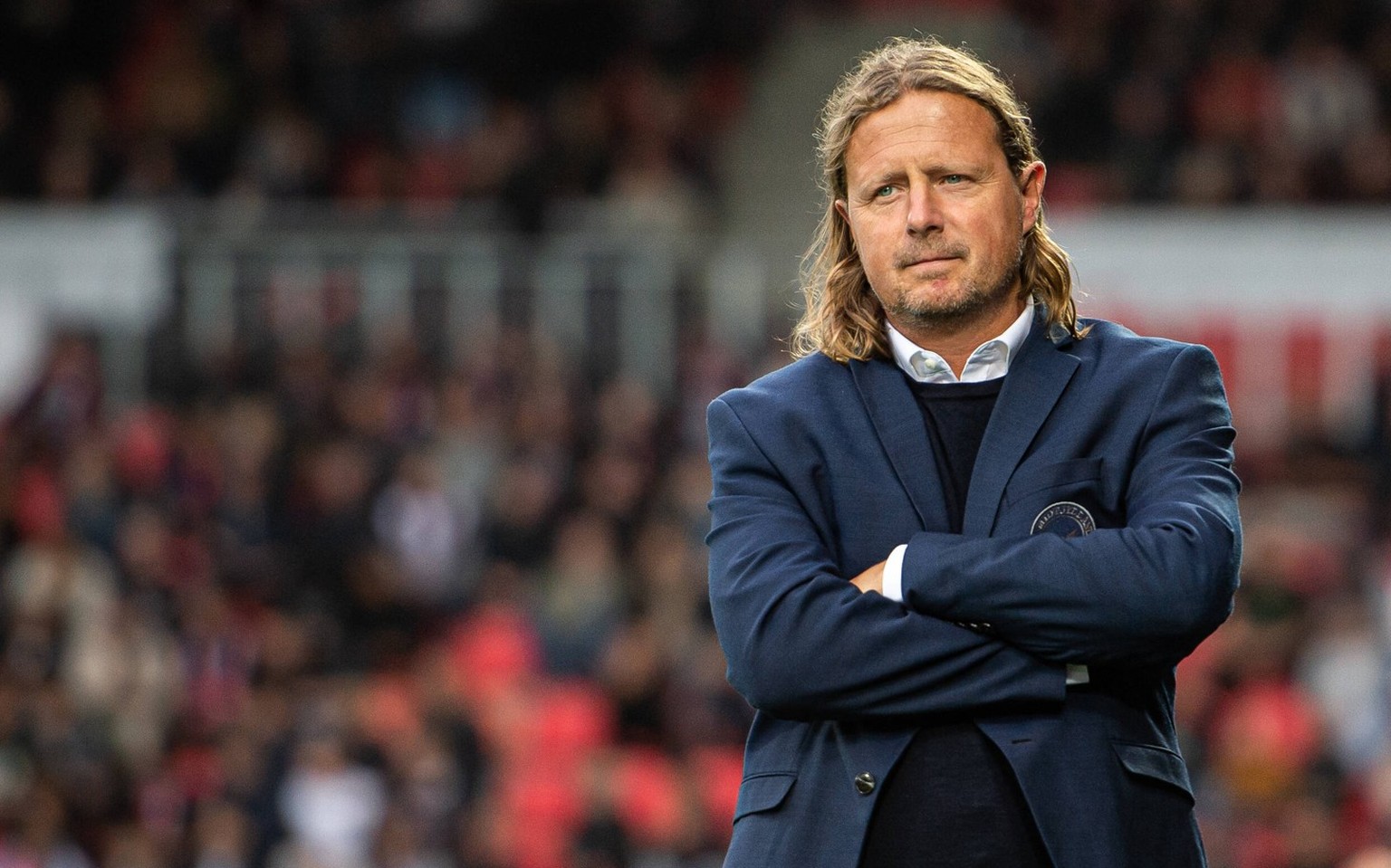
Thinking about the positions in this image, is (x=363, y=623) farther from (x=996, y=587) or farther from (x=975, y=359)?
(x=996, y=587)

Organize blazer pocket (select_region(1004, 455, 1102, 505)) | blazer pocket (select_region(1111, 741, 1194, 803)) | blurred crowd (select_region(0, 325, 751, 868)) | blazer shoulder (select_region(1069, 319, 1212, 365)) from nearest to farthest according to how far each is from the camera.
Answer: blazer pocket (select_region(1111, 741, 1194, 803)) → blazer pocket (select_region(1004, 455, 1102, 505)) → blazer shoulder (select_region(1069, 319, 1212, 365)) → blurred crowd (select_region(0, 325, 751, 868))

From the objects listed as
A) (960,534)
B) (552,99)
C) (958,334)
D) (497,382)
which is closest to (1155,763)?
(960,534)

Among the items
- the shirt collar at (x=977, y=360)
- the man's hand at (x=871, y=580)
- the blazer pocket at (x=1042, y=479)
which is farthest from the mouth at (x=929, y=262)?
the man's hand at (x=871, y=580)

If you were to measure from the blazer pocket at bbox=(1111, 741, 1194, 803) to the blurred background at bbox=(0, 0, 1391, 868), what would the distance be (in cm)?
555

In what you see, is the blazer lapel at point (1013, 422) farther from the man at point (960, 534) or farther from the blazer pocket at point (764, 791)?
the blazer pocket at point (764, 791)

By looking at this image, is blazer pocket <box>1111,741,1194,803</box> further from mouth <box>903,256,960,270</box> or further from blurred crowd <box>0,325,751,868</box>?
blurred crowd <box>0,325,751,868</box>

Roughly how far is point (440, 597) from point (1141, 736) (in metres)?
8.26

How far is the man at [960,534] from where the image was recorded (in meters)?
2.61

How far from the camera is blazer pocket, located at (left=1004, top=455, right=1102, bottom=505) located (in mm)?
2723

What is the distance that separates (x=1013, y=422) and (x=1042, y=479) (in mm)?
87

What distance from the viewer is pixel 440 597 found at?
35.1 feet

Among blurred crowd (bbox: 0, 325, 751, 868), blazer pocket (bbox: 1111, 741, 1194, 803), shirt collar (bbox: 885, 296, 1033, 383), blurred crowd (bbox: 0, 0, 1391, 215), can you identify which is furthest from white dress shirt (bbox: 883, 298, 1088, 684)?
blurred crowd (bbox: 0, 0, 1391, 215)

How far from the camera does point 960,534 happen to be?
272cm

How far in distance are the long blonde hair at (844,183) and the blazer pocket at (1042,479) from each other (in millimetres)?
258
